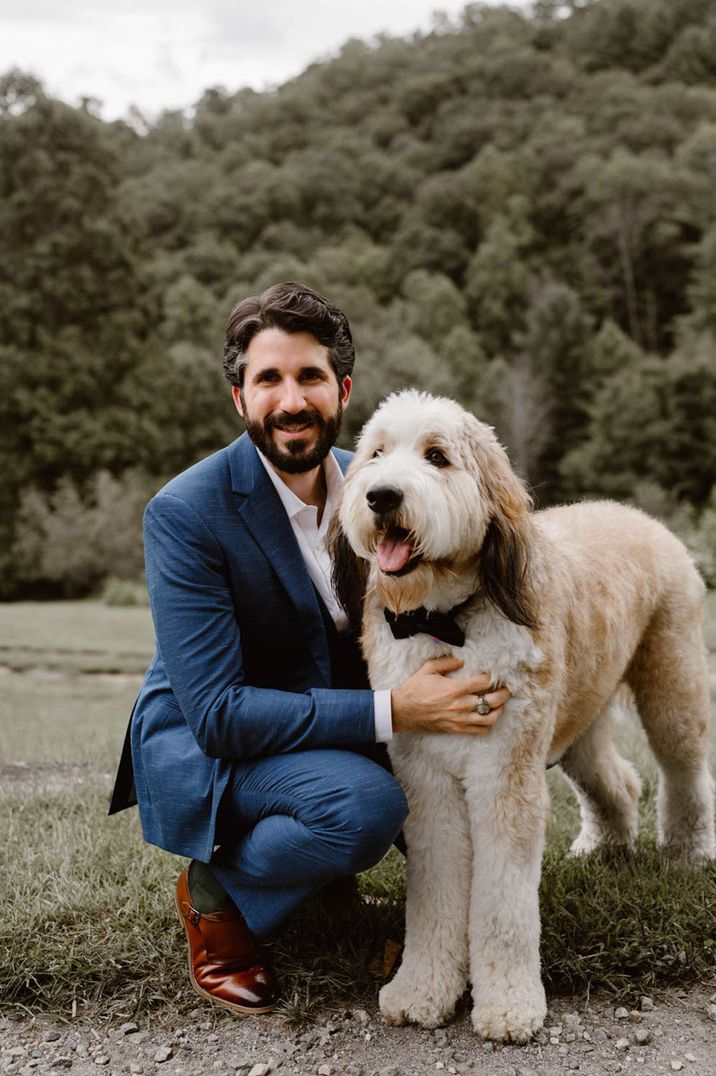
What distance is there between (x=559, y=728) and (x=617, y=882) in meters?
0.74

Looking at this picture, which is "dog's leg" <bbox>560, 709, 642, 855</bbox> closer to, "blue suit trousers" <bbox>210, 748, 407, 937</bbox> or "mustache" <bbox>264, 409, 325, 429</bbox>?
"blue suit trousers" <bbox>210, 748, 407, 937</bbox>

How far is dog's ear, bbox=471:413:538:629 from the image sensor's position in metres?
2.86

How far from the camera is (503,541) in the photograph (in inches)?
113

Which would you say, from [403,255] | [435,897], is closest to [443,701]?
[435,897]

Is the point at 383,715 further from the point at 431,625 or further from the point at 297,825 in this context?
the point at 297,825

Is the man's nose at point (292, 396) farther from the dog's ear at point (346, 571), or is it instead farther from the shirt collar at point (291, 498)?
the dog's ear at point (346, 571)

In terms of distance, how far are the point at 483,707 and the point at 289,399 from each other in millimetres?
1211

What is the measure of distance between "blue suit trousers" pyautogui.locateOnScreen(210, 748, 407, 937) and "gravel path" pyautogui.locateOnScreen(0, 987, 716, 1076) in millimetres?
341

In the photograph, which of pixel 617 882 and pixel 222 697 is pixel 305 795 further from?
pixel 617 882

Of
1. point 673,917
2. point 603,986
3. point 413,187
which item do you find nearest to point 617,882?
point 673,917

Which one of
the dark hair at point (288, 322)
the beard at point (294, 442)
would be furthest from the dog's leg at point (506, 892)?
the dark hair at point (288, 322)

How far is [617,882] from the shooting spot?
356 cm

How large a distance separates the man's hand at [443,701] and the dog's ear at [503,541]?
231mm

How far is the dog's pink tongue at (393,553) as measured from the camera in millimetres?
2721
